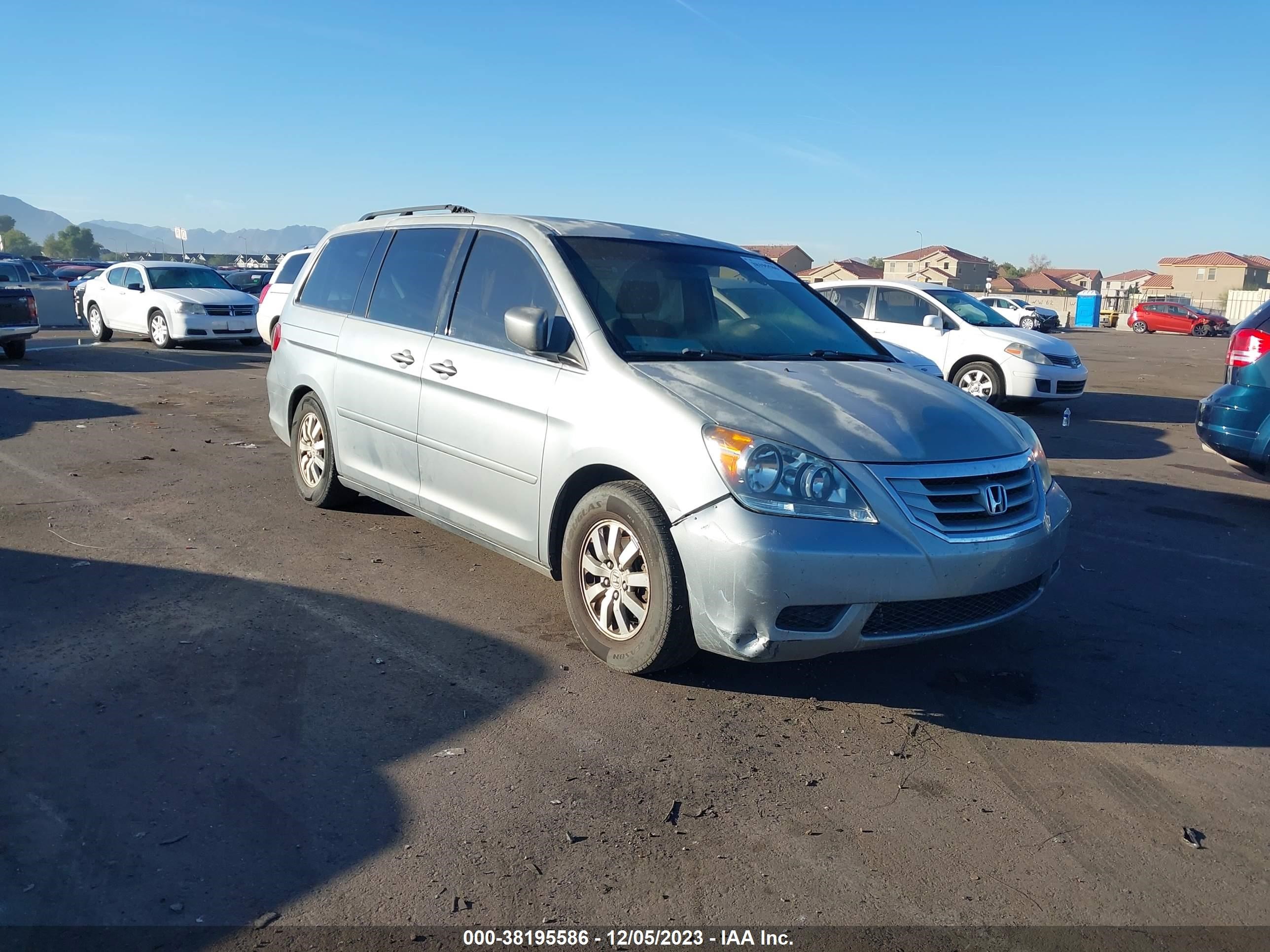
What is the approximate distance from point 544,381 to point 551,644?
118cm

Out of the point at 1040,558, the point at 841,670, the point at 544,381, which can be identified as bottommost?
the point at 841,670

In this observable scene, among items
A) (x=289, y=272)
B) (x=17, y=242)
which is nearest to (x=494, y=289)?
(x=289, y=272)

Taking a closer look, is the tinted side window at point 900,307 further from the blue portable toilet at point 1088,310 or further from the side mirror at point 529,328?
the blue portable toilet at point 1088,310

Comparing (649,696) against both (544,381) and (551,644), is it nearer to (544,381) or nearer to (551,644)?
(551,644)

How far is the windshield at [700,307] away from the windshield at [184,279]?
16707 mm

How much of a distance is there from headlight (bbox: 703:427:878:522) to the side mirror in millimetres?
1081

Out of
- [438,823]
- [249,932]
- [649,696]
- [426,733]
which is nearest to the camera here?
[249,932]

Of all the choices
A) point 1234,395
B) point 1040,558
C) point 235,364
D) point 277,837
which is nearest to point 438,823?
point 277,837

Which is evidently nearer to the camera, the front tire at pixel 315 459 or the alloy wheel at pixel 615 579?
the alloy wheel at pixel 615 579

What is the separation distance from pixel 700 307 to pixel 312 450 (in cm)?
299

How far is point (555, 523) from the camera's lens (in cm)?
450

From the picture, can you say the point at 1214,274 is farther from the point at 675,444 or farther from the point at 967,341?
the point at 675,444

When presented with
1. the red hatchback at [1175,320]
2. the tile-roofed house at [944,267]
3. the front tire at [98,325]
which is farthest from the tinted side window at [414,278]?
the tile-roofed house at [944,267]

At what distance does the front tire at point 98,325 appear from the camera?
20.4 meters
